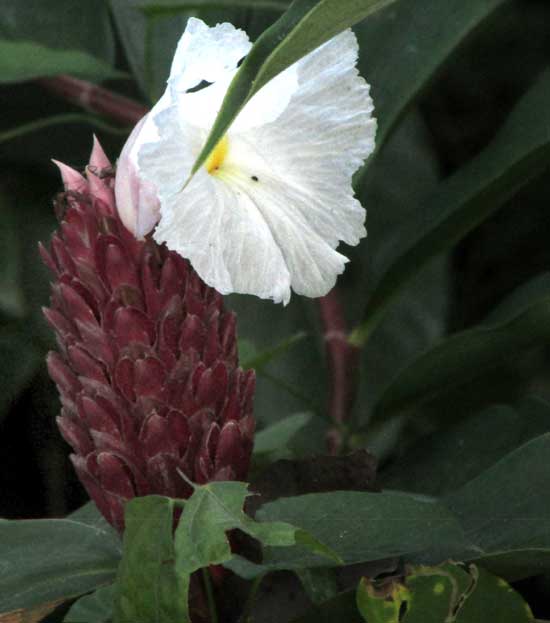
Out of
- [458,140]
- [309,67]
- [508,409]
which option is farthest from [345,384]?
[458,140]

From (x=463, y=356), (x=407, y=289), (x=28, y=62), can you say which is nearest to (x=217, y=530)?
(x=463, y=356)

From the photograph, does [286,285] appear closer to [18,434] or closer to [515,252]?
[18,434]

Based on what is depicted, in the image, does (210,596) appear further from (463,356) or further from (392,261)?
(392,261)

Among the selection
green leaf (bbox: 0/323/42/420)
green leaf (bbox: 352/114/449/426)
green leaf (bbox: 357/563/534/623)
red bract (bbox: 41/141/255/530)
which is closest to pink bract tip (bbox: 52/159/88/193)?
red bract (bbox: 41/141/255/530)

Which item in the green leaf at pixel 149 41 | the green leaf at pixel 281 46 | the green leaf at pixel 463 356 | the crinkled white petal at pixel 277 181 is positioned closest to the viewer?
the green leaf at pixel 281 46

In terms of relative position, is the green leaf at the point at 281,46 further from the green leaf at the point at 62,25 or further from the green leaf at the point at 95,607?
the green leaf at the point at 62,25

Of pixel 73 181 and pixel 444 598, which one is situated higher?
pixel 73 181

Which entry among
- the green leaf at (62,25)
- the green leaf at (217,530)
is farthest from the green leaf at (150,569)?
the green leaf at (62,25)
